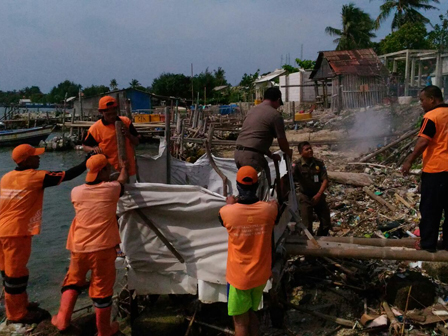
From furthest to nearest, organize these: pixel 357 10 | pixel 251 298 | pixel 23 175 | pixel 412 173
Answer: pixel 357 10 < pixel 412 173 < pixel 23 175 < pixel 251 298

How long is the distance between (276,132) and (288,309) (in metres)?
1.98

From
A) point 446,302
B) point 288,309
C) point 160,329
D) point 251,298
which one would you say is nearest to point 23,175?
point 160,329

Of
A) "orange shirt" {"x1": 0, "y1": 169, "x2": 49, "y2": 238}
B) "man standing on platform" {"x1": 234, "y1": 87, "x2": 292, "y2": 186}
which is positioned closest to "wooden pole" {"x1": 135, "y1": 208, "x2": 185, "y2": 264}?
"orange shirt" {"x1": 0, "y1": 169, "x2": 49, "y2": 238}

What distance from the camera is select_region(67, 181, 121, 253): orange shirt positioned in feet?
11.4

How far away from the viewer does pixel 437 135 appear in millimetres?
3572

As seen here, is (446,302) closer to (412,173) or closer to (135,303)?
(135,303)

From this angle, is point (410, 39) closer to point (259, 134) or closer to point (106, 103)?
point (259, 134)

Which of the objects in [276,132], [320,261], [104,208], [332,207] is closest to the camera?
[104,208]

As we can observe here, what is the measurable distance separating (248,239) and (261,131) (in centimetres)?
162

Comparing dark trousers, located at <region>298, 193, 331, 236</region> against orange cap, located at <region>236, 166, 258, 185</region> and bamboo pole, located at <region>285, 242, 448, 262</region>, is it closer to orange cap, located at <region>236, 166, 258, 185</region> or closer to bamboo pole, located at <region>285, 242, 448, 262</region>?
bamboo pole, located at <region>285, 242, 448, 262</region>

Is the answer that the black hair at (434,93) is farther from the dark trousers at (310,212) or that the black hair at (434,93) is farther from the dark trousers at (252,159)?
the dark trousers at (310,212)

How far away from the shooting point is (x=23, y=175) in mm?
4031

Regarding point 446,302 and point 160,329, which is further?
point 446,302

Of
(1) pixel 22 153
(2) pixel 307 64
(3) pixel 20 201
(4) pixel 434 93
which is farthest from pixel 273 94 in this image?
(2) pixel 307 64
